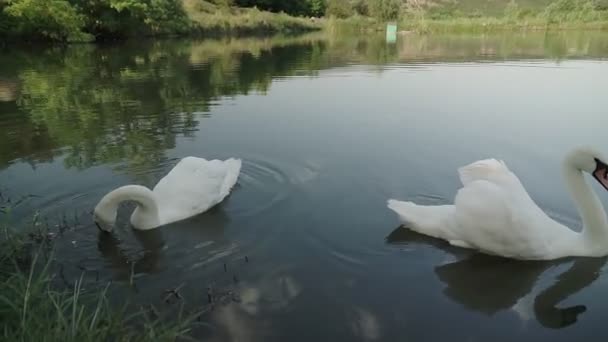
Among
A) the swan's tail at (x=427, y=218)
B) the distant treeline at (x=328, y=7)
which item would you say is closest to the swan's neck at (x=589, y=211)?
the swan's tail at (x=427, y=218)

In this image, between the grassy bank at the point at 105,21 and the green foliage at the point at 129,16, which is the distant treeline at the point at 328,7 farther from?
the green foliage at the point at 129,16

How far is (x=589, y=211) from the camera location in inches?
192

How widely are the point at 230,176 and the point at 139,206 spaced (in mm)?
1485

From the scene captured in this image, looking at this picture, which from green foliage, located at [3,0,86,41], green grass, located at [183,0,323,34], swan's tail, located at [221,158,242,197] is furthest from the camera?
green grass, located at [183,0,323,34]

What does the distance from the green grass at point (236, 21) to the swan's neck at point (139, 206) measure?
4553 cm

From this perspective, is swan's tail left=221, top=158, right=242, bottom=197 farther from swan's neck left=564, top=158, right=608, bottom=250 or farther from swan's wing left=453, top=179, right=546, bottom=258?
swan's neck left=564, top=158, right=608, bottom=250

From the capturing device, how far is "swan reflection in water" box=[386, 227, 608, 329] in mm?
4223

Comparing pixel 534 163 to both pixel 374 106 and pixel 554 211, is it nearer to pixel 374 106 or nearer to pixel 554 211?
pixel 554 211

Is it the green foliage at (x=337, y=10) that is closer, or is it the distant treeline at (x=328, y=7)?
the distant treeline at (x=328, y=7)

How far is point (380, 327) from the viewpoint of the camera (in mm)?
3947

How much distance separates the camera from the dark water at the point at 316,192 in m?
4.18

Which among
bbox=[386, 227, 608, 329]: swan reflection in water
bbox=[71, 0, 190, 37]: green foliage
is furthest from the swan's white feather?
bbox=[71, 0, 190, 37]: green foliage

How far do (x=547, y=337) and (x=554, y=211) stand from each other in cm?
246

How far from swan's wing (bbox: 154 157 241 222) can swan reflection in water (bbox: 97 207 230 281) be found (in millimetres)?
144
